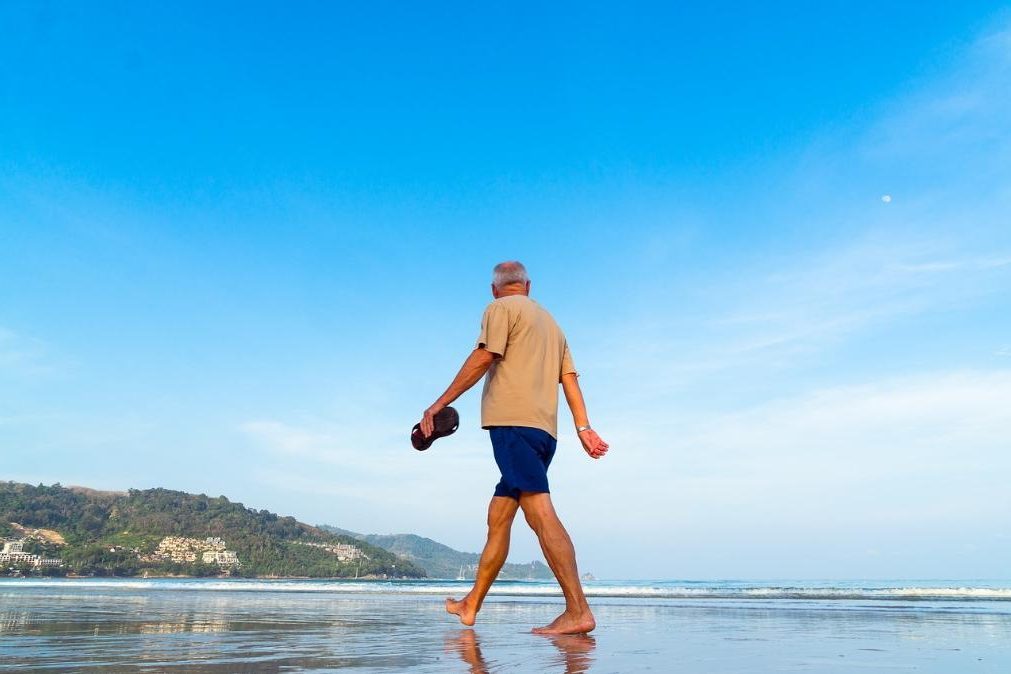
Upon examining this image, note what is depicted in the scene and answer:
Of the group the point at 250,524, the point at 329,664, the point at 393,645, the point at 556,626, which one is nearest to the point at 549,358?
the point at 556,626

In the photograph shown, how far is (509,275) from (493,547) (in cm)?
200

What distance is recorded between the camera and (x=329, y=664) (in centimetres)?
244

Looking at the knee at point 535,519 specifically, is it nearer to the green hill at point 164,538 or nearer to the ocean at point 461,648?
the ocean at point 461,648

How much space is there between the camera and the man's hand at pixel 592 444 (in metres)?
4.51

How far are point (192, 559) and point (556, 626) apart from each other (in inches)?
4078

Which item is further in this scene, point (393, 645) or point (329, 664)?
point (393, 645)

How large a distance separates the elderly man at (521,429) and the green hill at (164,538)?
9637 centimetres

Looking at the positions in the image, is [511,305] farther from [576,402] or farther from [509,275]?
[576,402]

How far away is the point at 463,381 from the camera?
4199mm

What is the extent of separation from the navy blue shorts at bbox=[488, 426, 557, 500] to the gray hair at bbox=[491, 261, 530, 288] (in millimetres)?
1198

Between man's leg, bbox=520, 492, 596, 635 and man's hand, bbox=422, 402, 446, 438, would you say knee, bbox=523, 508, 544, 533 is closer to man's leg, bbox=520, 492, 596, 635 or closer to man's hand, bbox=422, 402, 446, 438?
man's leg, bbox=520, 492, 596, 635

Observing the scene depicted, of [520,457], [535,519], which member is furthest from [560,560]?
[520,457]

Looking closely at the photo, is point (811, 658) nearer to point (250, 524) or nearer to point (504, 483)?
point (504, 483)

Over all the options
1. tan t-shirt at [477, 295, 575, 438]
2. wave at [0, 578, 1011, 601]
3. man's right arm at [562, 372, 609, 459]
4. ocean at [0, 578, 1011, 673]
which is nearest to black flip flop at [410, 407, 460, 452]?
tan t-shirt at [477, 295, 575, 438]
